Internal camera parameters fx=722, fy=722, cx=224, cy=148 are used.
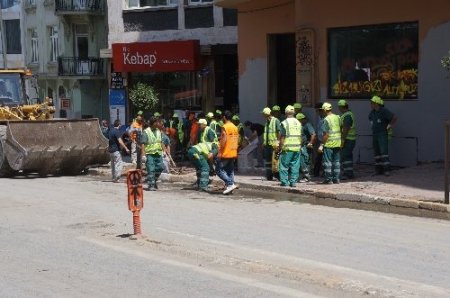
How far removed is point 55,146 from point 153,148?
444cm

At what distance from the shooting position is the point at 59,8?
3578 cm

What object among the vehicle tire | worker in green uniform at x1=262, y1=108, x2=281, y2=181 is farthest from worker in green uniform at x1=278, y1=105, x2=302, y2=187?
the vehicle tire

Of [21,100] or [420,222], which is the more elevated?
[21,100]

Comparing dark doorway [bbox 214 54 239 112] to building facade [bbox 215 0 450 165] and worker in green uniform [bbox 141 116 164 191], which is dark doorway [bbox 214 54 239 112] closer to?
building facade [bbox 215 0 450 165]

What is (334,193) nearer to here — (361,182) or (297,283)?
(361,182)

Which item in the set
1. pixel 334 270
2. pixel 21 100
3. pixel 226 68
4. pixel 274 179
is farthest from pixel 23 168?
pixel 334 270

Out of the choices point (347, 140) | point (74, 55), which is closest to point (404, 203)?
point (347, 140)

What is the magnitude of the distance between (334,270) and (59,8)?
30773 millimetres

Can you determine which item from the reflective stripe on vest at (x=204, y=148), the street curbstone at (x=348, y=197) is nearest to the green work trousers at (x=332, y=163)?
the street curbstone at (x=348, y=197)

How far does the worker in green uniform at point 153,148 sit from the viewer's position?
15.9 m

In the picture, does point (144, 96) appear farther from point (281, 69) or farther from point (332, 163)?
point (332, 163)

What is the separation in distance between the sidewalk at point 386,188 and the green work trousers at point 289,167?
20 centimetres

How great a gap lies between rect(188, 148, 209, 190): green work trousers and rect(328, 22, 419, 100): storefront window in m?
4.68

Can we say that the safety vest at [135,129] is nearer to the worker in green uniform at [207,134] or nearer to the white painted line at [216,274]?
the worker in green uniform at [207,134]
